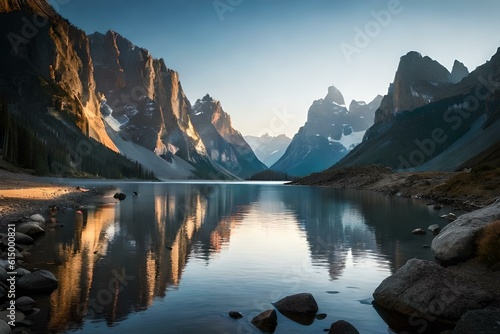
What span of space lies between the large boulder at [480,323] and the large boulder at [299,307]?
216 inches

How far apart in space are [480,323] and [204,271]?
49.6 ft

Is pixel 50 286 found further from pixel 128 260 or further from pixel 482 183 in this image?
pixel 482 183

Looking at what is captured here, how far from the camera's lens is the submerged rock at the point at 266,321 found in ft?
49.6

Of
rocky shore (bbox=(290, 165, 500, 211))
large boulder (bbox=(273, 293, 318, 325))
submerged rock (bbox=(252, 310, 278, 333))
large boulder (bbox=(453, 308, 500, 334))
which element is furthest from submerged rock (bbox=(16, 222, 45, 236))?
rocky shore (bbox=(290, 165, 500, 211))

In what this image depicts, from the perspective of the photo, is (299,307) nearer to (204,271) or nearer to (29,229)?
(204,271)

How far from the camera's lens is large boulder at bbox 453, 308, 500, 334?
12.8 m

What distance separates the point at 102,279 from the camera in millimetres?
21219

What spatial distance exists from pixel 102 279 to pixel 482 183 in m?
73.7

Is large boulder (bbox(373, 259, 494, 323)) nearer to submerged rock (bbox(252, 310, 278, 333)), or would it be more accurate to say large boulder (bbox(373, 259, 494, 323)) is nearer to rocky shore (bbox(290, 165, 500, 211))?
submerged rock (bbox(252, 310, 278, 333))

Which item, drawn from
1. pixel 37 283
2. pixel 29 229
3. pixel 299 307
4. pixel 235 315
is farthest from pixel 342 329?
pixel 29 229

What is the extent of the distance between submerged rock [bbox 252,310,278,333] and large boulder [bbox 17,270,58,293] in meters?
10.0

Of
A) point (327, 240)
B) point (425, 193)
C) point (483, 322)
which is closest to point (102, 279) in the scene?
point (483, 322)

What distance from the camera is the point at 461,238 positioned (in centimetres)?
2292

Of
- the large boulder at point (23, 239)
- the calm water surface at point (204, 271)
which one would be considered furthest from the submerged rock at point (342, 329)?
the large boulder at point (23, 239)
